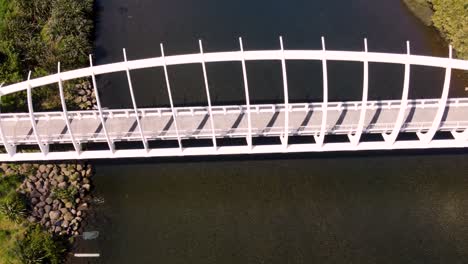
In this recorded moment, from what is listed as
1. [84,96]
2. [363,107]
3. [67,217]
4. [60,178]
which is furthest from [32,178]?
[363,107]

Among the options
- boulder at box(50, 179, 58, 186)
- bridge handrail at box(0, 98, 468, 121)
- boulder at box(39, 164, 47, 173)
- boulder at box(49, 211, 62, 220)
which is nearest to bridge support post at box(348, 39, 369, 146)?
bridge handrail at box(0, 98, 468, 121)

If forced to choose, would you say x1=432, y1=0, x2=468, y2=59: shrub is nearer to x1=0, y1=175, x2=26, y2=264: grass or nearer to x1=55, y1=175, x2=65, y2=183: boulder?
x1=55, y1=175, x2=65, y2=183: boulder

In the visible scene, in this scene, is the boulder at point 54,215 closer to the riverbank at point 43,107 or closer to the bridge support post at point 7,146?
the riverbank at point 43,107

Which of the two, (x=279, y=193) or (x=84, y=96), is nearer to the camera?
(x=279, y=193)

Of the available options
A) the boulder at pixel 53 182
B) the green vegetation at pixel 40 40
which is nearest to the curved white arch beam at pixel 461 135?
the boulder at pixel 53 182

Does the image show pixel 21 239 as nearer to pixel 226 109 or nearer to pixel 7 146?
pixel 7 146

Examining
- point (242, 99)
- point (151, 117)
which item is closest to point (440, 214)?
point (242, 99)
